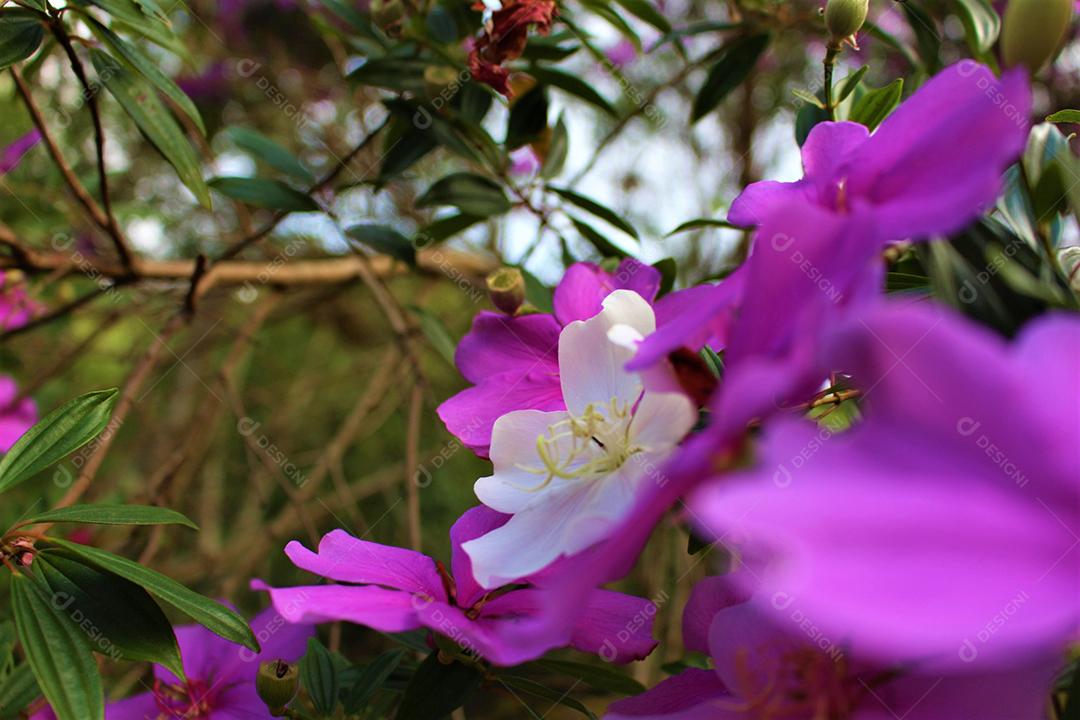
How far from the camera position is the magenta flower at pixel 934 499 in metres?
0.23

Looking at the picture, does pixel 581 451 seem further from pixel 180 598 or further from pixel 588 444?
pixel 180 598

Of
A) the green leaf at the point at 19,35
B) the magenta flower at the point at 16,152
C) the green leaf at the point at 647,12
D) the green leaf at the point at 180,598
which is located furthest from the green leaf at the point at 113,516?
the magenta flower at the point at 16,152

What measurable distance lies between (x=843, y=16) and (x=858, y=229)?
393 millimetres

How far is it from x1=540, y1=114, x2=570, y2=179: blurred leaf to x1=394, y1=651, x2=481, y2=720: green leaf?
24.2 inches

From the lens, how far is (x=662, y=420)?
1.39 ft

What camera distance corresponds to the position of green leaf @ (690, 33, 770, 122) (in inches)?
38.3

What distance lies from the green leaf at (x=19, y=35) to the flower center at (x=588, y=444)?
0.51 meters

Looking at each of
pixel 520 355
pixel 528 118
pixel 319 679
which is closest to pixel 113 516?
pixel 319 679

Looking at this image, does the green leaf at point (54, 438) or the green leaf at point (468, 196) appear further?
the green leaf at point (468, 196)

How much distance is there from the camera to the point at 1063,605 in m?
0.24

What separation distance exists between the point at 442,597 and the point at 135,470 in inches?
71.0

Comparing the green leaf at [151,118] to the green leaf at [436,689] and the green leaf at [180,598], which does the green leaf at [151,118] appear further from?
the green leaf at [436,689]

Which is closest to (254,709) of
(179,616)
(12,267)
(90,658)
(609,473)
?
(90,658)

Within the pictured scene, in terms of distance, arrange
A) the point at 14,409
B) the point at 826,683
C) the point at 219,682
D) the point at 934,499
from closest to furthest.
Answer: the point at 934,499 < the point at 826,683 < the point at 219,682 < the point at 14,409
